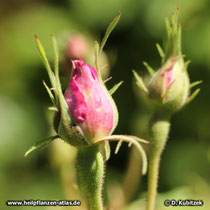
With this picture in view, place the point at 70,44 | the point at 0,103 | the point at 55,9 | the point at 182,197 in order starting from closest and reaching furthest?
the point at 182,197
the point at 70,44
the point at 0,103
the point at 55,9

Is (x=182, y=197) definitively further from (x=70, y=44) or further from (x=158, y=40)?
(x=158, y=40)

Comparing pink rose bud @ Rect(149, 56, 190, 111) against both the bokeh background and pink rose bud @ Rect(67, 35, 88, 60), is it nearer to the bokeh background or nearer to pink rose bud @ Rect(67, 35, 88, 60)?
pink rose bud @ Rect(67, 35, 88, 60)

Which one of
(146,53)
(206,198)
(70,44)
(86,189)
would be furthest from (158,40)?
(86,189)

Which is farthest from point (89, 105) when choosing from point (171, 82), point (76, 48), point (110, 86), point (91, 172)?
point (110, 86)

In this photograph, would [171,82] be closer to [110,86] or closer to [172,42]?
[172,42]

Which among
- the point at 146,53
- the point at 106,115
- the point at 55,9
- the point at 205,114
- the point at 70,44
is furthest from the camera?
the point at 55,9

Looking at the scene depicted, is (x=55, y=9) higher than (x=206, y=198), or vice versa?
(x=55, y=9)

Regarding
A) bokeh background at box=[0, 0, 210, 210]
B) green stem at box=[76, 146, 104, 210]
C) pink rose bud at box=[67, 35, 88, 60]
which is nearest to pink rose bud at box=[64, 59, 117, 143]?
green stem at box=[76, 146, 104, 210]

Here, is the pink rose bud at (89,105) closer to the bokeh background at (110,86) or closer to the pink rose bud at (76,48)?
the pink rose bud at (76,48)

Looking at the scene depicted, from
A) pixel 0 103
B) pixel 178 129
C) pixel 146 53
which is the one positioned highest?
pixel 146 53
